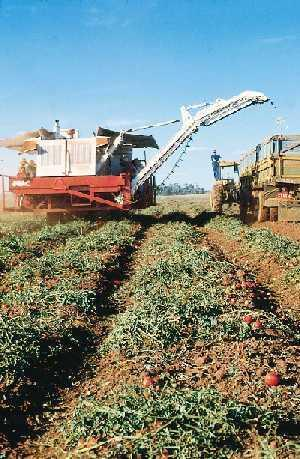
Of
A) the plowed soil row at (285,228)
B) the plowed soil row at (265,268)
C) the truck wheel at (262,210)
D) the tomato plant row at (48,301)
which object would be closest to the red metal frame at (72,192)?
the plowed soil row at (265,268)

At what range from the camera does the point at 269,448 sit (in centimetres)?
367

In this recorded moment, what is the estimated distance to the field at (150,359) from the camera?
158 inches

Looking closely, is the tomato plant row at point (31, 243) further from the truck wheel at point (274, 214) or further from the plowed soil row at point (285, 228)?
the truck wheel at point (274, 214)

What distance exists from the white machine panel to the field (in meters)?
10.3

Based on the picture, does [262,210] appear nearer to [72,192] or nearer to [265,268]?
[72,192]

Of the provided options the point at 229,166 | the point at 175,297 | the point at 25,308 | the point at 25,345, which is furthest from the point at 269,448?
the point at 229,166

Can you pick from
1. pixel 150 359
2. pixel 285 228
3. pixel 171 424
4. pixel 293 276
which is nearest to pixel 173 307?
pixel 150 359

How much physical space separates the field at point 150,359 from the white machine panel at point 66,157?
1035 cm

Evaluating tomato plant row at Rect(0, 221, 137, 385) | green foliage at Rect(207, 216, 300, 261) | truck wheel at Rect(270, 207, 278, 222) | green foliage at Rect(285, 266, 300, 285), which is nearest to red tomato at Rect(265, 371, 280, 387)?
tomato plant row at Rect(0, 221, 137, 385)

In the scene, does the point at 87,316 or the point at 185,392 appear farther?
the point at 87,316

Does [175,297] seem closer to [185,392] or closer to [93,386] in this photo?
[93,386]

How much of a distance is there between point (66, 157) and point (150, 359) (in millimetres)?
17230

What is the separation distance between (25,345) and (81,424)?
6.59ft

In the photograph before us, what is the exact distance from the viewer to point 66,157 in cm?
2180
